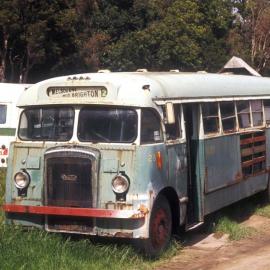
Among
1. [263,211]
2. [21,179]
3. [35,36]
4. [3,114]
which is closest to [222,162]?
[263,211]

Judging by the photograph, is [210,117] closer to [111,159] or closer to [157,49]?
[111,159]

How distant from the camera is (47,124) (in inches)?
343

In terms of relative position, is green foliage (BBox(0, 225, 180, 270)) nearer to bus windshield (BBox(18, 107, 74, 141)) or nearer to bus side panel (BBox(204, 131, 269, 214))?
bus windshield (BBox(18, 107, 74, 141))

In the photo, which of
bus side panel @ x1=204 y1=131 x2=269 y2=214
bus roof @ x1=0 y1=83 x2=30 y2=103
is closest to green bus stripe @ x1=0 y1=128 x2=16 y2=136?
bus roof @ x1=0 y1=83 x2=30 y2=103

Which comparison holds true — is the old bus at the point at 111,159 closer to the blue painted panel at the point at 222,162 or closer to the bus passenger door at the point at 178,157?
the bus passenger door at the point at 178,157

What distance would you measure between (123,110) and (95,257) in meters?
1.83

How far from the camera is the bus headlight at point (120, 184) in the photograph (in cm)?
800

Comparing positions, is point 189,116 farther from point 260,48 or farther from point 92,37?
point 260,48

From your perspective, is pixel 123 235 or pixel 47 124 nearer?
pixel 123 235

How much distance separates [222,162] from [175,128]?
1466 millimetres

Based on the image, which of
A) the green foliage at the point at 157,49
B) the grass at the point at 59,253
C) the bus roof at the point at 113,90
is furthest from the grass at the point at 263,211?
the green foliage at the point at 157,49

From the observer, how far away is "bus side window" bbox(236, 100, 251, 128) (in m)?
11.1

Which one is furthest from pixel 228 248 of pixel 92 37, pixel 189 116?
pixel 92 37

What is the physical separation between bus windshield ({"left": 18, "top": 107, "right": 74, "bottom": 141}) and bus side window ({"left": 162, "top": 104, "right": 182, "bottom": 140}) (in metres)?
1.29
